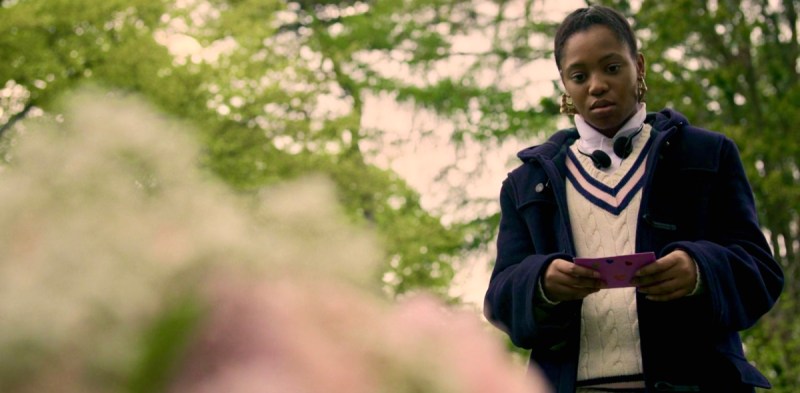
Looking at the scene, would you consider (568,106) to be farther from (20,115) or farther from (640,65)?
(20,115)

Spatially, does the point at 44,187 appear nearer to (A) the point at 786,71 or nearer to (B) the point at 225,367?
(B) the point at 225,367

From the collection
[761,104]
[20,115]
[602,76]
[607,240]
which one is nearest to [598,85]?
[602,76]

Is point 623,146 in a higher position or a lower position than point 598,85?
lower

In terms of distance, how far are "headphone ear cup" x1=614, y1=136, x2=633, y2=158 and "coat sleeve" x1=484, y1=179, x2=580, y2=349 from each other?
0.92 feet

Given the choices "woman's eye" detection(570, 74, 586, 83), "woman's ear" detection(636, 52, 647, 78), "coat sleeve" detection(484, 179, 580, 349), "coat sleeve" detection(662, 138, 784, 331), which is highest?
"woman's eye" detection(570, 74, 586, 83)

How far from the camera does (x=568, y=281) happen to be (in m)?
2.01

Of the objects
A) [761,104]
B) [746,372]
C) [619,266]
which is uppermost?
[619,266]

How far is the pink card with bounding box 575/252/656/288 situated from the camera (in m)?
1.89

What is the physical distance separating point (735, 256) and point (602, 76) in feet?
1.66

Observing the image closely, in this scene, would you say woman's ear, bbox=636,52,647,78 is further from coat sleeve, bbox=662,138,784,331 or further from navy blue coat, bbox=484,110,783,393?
coat sleeve, bbox=662,138,784,331

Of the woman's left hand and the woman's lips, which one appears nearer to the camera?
the woman's left hand

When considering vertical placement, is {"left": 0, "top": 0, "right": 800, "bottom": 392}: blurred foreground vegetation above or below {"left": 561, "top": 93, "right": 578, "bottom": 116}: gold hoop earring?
below

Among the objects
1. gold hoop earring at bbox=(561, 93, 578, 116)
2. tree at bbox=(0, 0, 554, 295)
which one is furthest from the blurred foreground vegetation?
gold hoop earring at bbox=(561, 93, 578, 116)

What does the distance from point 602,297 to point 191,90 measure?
1442cm
